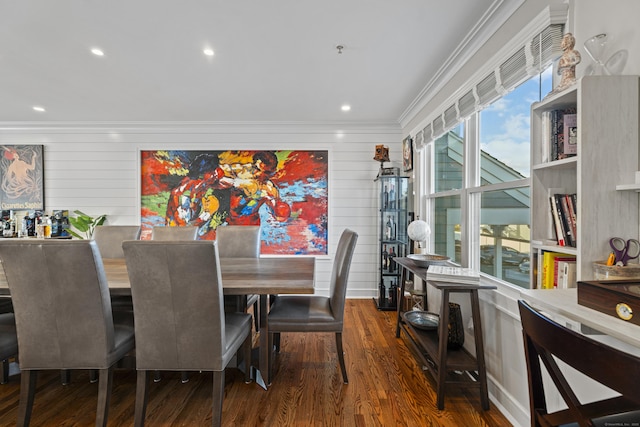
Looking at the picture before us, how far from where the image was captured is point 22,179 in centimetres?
437

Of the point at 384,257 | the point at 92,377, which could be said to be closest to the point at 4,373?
the point at 92,377

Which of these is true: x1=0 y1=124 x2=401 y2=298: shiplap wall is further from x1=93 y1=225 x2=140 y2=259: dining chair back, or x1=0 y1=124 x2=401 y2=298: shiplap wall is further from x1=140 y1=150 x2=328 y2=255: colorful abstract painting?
x1=93 y1=225 x2=140 y2=259: dining chair back

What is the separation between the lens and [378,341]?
2.92 metres

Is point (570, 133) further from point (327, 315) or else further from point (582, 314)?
point (327, 315)

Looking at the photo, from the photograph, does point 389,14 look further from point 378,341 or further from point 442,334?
point 378,341

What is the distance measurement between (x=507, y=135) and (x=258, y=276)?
1.97m

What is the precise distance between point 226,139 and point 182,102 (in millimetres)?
883

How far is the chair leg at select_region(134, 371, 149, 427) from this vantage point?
164cm

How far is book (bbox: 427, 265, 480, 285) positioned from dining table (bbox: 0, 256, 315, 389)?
32.7 inches

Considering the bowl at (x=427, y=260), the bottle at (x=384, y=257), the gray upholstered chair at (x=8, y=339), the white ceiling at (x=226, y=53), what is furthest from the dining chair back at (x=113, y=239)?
the bottle at (x=384, y=257)

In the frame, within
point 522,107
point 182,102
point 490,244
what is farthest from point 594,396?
point 182,102

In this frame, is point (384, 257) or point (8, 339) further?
point (384, 257)

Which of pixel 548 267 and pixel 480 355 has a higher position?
pixel 548 267

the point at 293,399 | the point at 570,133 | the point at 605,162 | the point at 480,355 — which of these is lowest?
the point at 293,399
